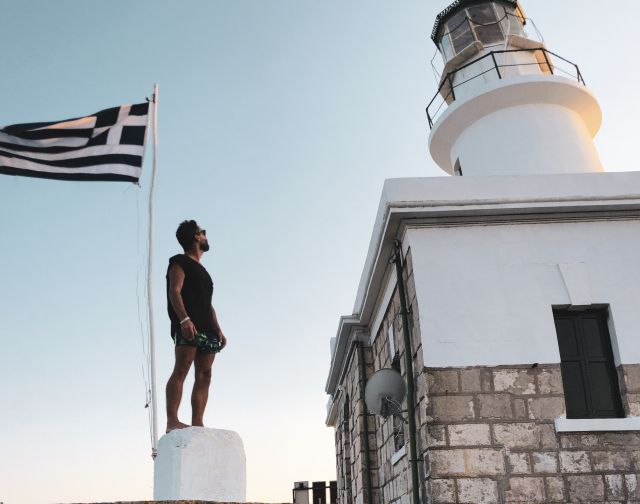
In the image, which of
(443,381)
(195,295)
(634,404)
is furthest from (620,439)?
(195,295)

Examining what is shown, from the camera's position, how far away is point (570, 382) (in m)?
7.00

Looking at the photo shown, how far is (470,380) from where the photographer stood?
679 centimetres

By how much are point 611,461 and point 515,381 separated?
1154 millimetres

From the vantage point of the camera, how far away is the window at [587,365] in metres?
6.91

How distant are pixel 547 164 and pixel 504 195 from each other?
3.78 metres

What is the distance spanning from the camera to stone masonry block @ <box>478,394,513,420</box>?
6656 mm

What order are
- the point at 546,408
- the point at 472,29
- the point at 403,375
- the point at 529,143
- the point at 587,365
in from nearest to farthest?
the point at 546,408 < the point at 587,365 < the point at 403,375 < the point at 529,143 < the point at 472,29

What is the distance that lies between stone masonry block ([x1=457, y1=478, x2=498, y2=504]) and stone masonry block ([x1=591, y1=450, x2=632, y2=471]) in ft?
3.39

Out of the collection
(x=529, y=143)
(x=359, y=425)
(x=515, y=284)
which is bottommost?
(x=359, y=425)

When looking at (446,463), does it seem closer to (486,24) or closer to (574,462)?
(574,462)

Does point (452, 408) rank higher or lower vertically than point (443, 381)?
lower

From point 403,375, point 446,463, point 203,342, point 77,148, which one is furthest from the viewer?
point 403,375

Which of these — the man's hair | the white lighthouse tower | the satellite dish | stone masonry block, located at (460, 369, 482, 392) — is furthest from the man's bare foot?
the white lighthouse tower

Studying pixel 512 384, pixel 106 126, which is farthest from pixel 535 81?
pixel 106 126
